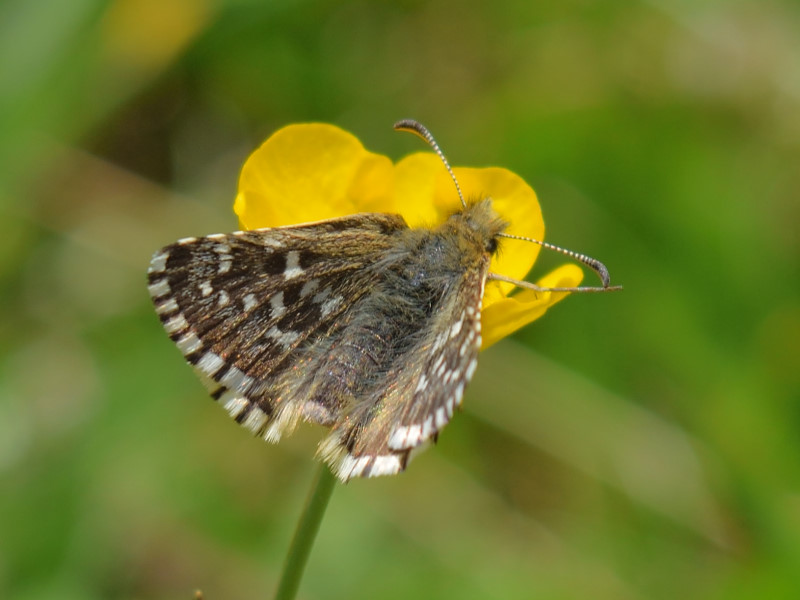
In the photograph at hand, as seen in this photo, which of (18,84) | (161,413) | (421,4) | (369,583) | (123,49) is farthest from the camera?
(421,4)

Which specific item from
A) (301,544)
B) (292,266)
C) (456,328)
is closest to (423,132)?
(292,266)

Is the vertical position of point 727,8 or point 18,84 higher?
point 727,8

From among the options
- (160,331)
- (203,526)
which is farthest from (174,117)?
(203,526)

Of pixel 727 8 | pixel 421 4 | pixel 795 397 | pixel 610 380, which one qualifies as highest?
pixel 727 8

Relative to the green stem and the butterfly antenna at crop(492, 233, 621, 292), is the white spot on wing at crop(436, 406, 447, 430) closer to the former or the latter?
the green stem

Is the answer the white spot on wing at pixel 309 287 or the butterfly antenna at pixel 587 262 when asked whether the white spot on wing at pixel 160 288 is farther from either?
the butterfly antenna at pixel 587 262

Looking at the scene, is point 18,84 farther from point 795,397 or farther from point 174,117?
point 795,397

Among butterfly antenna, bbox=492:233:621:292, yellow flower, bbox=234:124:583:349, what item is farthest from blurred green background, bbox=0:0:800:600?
butterfly antenna, bbox=492:233:621:292

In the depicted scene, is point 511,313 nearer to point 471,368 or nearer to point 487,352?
point 471,368

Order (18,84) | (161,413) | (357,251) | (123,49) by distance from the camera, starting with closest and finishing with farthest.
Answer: (357,251)
(161,413)
(18,84)
(123,49)
